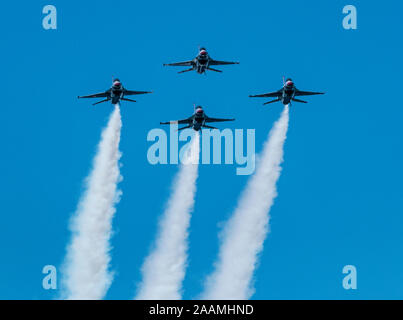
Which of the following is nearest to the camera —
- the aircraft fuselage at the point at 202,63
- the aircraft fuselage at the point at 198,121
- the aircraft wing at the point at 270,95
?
the aircraft fuselage at the point at 198,121

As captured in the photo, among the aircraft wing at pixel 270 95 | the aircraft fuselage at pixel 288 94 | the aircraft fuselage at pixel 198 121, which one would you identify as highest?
the aircraft wing at pixel 270 95

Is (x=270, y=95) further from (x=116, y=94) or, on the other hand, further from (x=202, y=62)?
(x=116, y=94)

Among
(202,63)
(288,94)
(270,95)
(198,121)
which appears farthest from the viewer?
(270,95)

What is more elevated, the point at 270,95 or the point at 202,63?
the point at 202,63

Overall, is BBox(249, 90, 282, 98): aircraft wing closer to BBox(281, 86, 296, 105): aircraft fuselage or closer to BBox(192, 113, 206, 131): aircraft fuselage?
BBox(281, 86, 296, 105): aircraft fuselage

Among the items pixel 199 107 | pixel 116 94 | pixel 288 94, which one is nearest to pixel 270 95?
pixel 288 94

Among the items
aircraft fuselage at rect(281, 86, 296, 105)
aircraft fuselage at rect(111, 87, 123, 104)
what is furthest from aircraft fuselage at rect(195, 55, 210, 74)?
aircraft fuselage at rect(281, 86, 296, 105)

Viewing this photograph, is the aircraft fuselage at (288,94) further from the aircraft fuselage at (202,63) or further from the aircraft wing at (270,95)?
the aircraft fuselage at (202,63)

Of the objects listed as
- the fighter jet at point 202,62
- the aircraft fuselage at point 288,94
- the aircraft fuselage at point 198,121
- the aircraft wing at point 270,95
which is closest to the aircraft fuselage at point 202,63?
the fighter jet at point 202,62

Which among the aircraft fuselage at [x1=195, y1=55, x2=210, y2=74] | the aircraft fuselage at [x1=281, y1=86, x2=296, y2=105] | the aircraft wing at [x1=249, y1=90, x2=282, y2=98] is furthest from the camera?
the aircraft fuselage at [x1=195, y1=55, x2=210, y2=74]
